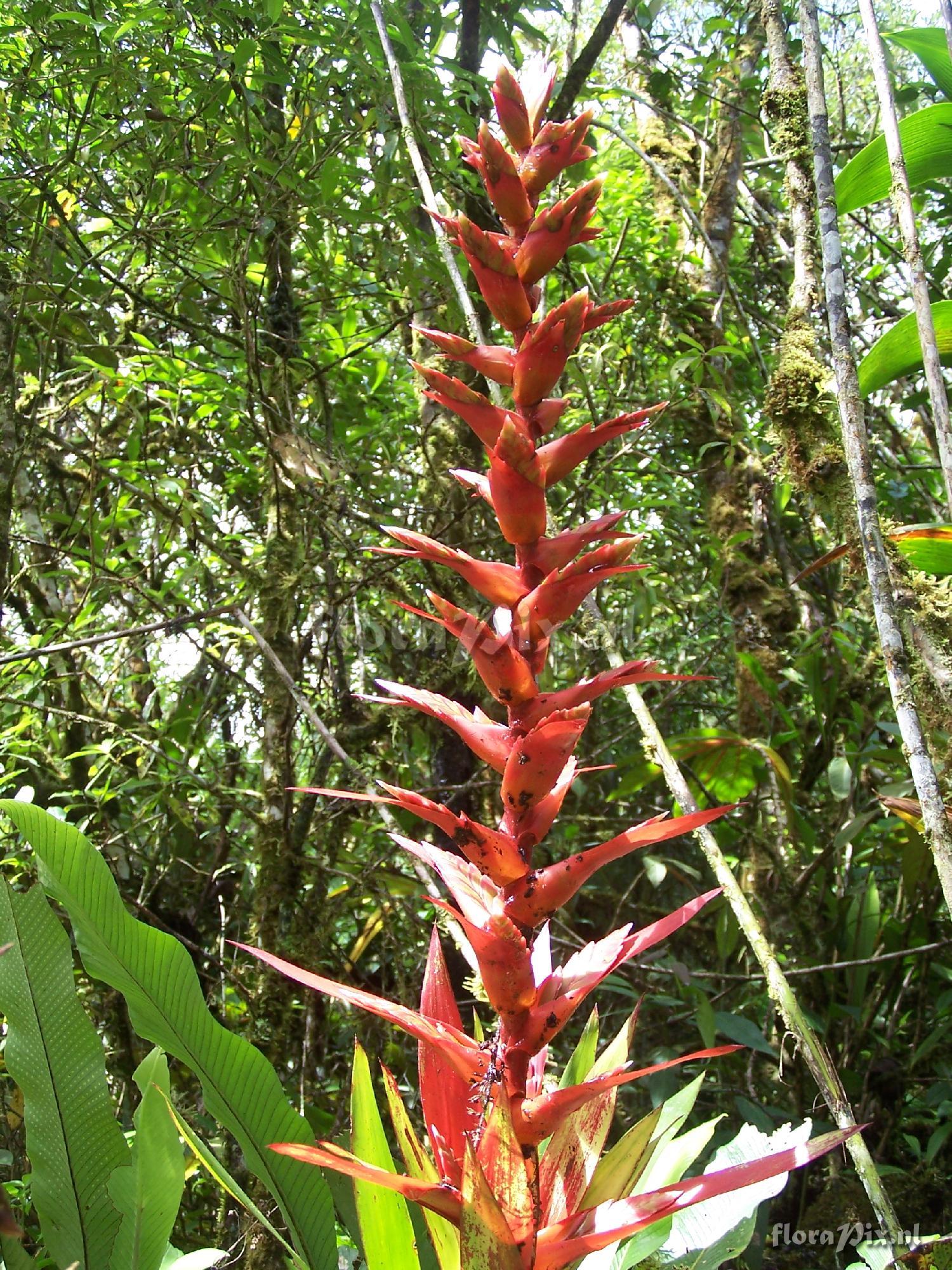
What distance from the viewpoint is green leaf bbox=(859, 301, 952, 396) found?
4.26ft

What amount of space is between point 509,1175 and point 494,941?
0.16 meters

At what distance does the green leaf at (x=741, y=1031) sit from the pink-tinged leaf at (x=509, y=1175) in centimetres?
147

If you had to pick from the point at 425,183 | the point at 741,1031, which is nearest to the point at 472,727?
the point at 425,183

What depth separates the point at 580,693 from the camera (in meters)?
0.76

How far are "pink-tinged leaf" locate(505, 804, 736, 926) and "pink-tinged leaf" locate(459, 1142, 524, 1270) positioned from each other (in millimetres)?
165

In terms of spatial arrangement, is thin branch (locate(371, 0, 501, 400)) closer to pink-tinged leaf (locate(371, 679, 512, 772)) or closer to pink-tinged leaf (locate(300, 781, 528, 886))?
pink-tinged leaf (locate(371, 679, 512, 772))

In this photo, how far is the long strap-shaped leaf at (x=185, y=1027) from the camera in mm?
871

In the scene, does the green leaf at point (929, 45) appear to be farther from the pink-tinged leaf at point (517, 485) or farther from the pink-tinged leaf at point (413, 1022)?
the pink-tinged leaf at point (413, 1022)

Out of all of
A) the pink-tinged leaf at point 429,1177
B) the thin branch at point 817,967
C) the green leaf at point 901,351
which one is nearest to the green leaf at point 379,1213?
the pink-tinged leaf at point 429,1177

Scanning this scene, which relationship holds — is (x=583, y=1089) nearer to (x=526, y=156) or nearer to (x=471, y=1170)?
(x=471, y=1170)

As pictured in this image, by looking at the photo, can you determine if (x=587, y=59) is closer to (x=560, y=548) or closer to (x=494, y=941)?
(x=560, y=548)

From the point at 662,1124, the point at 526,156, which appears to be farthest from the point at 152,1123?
the point at 526,156

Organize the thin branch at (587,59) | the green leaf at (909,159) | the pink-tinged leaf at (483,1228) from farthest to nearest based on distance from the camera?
the thin branch at (587,59)
the green leaf at (909,159)
the pink-tinged leaf at (483,1228)

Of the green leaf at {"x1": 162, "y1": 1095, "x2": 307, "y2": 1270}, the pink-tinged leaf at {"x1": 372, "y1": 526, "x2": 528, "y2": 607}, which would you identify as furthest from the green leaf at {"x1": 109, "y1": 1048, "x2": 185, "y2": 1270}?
the pink-tinged leaf at {"x1": 372, "y1": 526, "x2": 528, "y2": 607}
